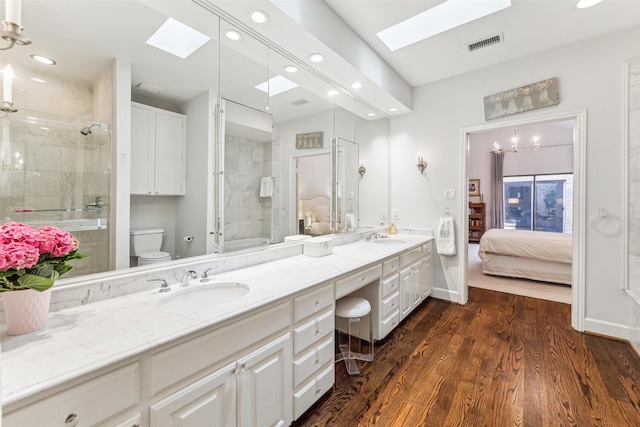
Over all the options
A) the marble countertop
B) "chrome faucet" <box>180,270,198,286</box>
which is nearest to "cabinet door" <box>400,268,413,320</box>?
the marble countertop

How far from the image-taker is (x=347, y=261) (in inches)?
84.7

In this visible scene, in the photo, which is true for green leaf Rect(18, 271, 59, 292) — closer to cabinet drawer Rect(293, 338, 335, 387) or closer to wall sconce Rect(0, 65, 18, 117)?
wall sconce Rect(0, 65, 18, 117)

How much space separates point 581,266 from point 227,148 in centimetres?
345

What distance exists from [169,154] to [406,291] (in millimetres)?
2461

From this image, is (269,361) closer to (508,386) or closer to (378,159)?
(508,386)

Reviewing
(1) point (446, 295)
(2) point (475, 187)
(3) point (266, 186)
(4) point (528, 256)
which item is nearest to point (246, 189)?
(3) point (266, 186)

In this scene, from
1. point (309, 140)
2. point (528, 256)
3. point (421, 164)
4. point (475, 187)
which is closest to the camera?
Result: point (309, 140)

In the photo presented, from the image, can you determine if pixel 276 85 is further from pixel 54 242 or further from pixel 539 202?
pixel 539 202

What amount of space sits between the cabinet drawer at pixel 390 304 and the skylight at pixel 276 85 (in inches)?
82.3

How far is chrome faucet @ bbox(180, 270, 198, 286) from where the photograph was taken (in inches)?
59.4

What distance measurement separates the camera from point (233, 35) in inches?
74.6

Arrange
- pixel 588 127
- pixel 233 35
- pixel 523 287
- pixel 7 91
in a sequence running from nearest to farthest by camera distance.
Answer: pixel 7 91
pixel 233 35
pixel 588 127
pixel 523 287

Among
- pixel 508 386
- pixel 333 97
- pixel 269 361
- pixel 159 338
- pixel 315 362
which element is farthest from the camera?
pixel 333 97

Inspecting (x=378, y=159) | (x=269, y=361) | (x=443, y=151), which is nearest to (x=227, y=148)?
(x=269, y=361)
